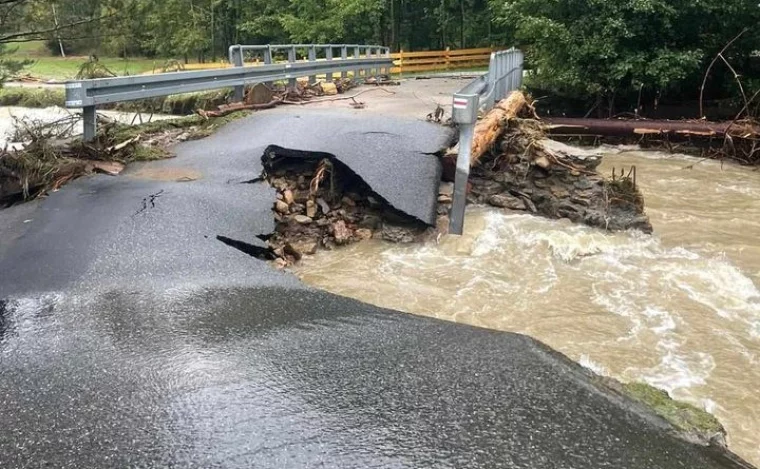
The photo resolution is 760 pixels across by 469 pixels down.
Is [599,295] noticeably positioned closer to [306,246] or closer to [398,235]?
[398,235]

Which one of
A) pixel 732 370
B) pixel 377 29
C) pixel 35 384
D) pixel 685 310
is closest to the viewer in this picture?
pixel 35 384

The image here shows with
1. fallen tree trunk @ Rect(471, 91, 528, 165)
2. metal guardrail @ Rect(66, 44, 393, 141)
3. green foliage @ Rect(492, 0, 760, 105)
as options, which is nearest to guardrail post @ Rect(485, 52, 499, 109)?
fallen tree trunk @ Rect(471, 91, 528, 165)

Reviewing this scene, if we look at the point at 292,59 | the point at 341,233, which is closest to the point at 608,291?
the point at 341,233

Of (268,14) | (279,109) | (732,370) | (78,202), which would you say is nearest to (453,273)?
(732,370)

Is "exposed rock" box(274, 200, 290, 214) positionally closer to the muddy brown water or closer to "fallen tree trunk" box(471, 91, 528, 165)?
the muddy brown water

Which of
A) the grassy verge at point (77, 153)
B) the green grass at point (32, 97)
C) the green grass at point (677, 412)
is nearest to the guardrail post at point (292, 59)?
the grassy verge at point (77, 153)

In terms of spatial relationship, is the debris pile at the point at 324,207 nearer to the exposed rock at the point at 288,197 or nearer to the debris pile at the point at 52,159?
the exposed rock at the point at 288,197

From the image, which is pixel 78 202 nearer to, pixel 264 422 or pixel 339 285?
pixel 339 285

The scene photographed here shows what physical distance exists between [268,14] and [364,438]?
4291 cm

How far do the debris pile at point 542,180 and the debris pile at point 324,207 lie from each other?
151cm

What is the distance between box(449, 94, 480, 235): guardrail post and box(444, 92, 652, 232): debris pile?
28.4 inches

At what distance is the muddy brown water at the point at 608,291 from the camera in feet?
15.9

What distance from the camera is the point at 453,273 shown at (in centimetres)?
665

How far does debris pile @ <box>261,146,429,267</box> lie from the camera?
7176mm
